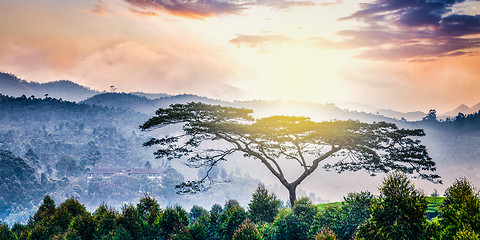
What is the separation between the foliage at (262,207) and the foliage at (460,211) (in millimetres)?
11189

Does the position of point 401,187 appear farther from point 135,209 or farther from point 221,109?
point 221,109

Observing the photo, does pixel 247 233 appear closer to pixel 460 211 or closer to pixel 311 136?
pixel 460 211

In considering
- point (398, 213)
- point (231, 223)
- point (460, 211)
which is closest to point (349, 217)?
point (398, 213)

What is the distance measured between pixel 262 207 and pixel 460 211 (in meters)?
12.4

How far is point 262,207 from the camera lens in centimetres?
2552

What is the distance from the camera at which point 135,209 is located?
25.1 m

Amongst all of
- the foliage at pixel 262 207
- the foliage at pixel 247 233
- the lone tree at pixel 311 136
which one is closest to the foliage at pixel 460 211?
the foliage at pixel 247 233

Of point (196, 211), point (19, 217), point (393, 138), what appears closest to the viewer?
point (393, 138)

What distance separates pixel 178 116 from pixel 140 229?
34.3 ft

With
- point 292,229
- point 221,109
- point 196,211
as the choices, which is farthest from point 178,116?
point 196,211

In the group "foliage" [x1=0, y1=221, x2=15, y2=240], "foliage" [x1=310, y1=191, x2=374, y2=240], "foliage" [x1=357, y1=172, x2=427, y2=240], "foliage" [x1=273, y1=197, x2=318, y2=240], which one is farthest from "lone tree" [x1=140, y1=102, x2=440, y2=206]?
"foliage" [x1=357, y1=172, x2=427, y2=240]

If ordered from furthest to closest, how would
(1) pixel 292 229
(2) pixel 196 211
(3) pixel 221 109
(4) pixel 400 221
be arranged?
(2) pixel 196 211
(3) pixel 221 109
(1) pixel 292 229
(4) pixel 400 221

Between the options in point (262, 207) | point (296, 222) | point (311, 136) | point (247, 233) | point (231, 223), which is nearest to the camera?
point (247, 233)

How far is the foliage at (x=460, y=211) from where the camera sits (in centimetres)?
1550
